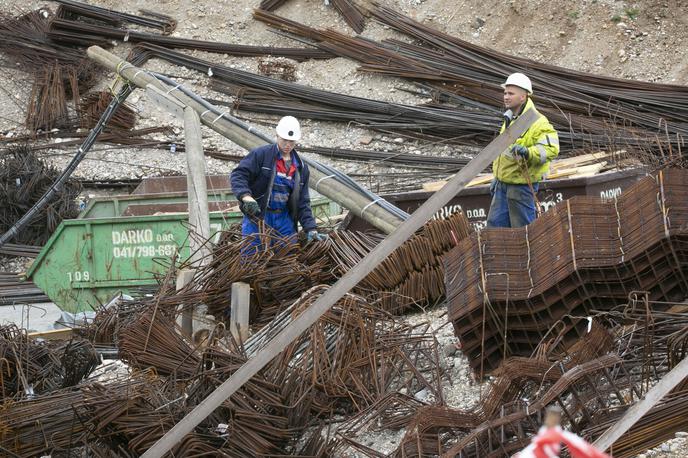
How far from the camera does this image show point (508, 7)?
73.3 ft

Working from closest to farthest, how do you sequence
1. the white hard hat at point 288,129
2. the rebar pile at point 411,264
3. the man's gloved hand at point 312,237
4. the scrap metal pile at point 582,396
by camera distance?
the scrap metal pile at point 582,396 < the white hard hat at point 288,129 < the rebar pile at point 411,264 < the man's gloved hand at point 312,237

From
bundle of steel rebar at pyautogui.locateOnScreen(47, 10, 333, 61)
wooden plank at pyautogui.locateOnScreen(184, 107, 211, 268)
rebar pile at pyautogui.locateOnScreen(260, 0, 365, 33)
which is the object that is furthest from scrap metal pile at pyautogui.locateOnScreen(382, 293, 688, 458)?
rebar pile at pyautogui.locateOnScreen(260, 0, 365, 33)

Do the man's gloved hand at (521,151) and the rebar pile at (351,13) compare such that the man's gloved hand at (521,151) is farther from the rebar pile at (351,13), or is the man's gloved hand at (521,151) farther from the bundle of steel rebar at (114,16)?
the bundle of steel rebar at (114,16)

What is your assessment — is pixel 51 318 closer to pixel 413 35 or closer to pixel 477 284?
pixel 477 284

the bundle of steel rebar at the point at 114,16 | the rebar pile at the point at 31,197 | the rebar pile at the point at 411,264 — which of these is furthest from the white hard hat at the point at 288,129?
the bundle of steel rebar at the point at 114,16

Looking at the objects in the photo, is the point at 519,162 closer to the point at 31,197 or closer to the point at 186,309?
the point at 186,309

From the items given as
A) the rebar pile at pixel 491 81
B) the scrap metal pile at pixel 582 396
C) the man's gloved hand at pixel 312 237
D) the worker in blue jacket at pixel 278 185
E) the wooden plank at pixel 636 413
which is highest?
the rebar pile at pixel 491 81

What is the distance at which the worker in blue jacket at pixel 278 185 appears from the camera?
9.73 m

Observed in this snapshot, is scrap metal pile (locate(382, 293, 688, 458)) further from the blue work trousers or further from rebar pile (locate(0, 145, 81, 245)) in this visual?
rebar pile (locate(0, 145, 81, 245))

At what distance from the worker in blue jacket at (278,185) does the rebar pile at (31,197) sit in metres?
8.08

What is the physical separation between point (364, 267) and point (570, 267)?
2191 millimetres

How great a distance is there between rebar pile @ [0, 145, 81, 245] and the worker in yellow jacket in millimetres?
9502

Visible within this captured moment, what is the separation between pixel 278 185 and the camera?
392 inches

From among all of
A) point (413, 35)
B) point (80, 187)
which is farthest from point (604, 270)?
point (413, 35)
